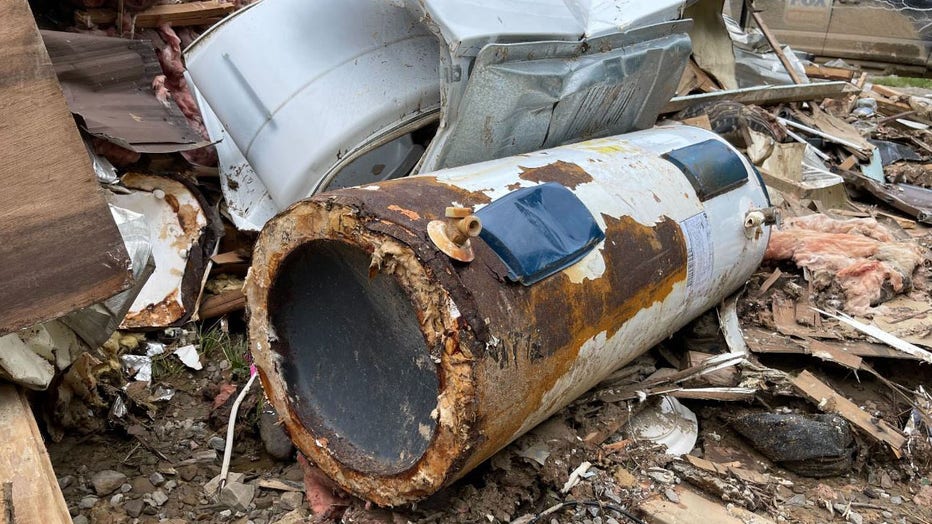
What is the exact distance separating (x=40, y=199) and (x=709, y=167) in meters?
2.37

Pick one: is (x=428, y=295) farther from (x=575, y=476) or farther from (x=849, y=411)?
(x=849, y=411)

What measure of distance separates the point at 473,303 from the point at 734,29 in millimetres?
6185

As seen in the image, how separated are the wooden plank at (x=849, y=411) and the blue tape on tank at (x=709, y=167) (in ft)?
2.79

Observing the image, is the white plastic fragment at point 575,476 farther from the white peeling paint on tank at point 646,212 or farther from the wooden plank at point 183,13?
the wooden plank at point 183,13

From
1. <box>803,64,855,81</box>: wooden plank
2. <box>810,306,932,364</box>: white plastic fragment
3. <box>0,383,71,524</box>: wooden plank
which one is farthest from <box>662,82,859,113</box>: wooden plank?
<box>0,383,71,524</box>: wooden plank

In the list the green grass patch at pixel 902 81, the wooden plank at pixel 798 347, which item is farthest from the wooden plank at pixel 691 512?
the green grass patch at pixel 902 81

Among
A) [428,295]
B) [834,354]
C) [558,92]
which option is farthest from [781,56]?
[428,295]

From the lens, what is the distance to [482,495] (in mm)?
2355

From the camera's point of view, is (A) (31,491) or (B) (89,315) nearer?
(A) (31,491)

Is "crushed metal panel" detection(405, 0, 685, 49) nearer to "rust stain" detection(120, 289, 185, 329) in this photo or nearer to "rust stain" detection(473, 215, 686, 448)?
"rust stain" detection(473, 215, 686, 448)

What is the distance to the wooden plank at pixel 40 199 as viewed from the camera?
1896 mm

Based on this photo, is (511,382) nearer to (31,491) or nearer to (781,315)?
(31,491)

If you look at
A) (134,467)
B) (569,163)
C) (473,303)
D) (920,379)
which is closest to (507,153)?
(569,163)

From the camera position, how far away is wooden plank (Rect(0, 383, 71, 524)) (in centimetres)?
173
